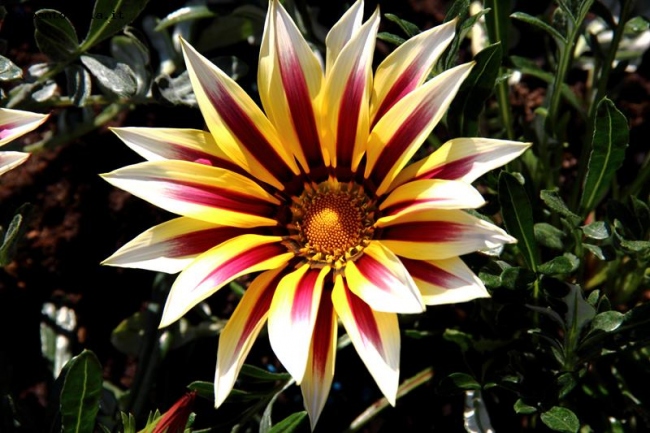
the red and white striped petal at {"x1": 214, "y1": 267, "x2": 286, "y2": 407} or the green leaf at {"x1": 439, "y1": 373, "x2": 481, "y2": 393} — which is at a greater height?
the red and white striped petal at {"x1": 214, "y1": 267, "x2": 286, "y2": 407}

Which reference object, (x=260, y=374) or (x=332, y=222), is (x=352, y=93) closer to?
(x=332, y=222)

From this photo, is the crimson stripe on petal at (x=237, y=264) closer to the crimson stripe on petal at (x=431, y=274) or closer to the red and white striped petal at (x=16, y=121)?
the crimson stripe on petal at (x=431, y=274)

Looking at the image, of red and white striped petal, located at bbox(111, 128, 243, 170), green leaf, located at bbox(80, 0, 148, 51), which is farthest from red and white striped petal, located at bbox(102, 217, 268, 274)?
green leaf, located at bbox(80, 0, 148, 51)

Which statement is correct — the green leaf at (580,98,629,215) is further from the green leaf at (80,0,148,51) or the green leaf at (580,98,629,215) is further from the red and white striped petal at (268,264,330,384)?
the green leaf at (80,0,148,51)

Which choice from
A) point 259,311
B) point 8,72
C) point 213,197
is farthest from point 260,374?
point 8,72

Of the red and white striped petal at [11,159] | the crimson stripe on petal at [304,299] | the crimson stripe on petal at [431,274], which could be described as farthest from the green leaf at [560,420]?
the red and white striped petal at [11,159]

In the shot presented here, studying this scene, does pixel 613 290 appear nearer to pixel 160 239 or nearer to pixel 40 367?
pixel 160 239

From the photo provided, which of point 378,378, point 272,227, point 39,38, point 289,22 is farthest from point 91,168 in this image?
point 378,378
